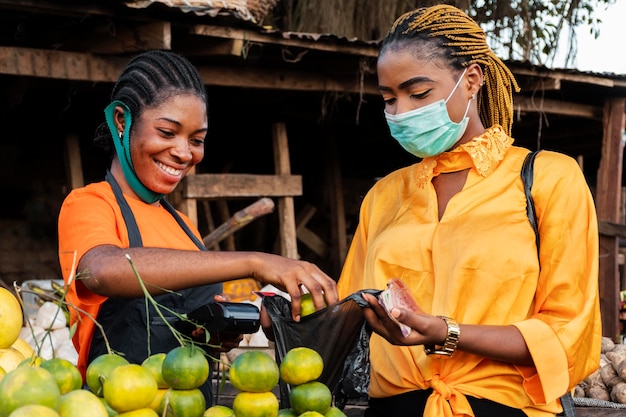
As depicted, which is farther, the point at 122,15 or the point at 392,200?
the point at 122,15

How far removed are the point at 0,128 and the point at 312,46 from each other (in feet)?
10.5

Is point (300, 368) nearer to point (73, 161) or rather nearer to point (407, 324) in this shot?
point (407, 324)

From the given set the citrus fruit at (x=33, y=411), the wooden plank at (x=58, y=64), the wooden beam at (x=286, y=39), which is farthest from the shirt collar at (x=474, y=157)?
the wooden plank at (x=58, y=64)

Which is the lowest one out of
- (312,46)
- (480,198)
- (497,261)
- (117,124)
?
(497,261)

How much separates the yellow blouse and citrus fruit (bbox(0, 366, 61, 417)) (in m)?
0.99

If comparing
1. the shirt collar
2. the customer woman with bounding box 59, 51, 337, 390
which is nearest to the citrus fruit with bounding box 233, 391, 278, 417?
the customer woman with bounding box 59, 51, 337, 390

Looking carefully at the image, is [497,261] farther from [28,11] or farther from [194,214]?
[194,214]

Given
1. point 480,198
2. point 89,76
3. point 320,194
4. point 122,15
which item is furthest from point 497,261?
point 320,194

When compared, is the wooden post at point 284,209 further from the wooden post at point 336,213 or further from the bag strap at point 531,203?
the bag strap at point 531,203

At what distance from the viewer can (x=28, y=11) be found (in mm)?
4727

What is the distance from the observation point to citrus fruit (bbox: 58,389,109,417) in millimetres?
1406

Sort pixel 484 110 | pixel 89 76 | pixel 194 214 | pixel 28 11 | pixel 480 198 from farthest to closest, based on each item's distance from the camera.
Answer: pixel 194 214
pixel 89 76
pixel 28 11
pixel 484 110
pixel 480 198

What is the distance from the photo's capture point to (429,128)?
89.8 inches

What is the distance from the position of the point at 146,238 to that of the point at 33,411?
979 millimetres
